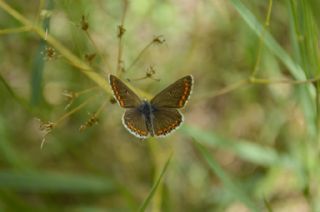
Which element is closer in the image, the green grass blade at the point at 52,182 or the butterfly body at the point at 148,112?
the butterfly body at the point at 148,112

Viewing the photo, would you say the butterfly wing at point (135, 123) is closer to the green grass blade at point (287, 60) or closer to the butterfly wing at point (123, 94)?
the butterfly wing at point (123, 94)

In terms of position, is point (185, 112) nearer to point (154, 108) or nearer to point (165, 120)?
point (154, 108)

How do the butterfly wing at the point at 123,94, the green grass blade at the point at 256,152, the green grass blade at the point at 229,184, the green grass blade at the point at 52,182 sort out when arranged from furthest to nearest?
the green grass blade at the point at 256,152, the green grass blade at the point at 52,182, the green grass blade at the point at 229,184, the butterfly wing at the point at 123,94

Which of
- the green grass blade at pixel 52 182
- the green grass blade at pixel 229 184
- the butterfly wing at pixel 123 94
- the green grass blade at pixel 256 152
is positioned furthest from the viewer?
the green grass blade at pixel 256 152

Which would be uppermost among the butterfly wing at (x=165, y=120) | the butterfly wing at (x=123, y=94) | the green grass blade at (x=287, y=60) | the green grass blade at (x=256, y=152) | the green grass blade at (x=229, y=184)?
the green grass blade at (x=256, y=152)

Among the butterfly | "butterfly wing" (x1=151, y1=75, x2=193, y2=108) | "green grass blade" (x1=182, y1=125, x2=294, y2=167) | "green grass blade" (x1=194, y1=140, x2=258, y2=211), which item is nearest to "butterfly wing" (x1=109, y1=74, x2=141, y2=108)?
the butterfly

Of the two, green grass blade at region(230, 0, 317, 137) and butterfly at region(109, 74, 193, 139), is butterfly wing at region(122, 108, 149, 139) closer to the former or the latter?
butterfly at region(109, 74, 193, 139)

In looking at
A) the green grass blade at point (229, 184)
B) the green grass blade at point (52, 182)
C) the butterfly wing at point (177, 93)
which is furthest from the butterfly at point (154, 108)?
the green grass blade at point (52, 182)

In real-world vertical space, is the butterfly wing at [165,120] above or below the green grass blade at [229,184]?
above
